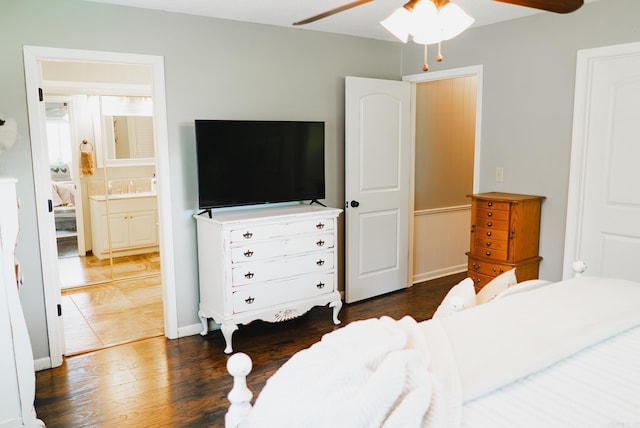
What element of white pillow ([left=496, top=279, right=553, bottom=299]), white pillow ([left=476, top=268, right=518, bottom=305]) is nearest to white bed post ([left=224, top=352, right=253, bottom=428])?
white pillow ([left=496, top=279, right=553, bottom=299])

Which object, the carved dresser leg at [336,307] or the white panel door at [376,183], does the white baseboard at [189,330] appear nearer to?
the carved dresser leg at [336,307]

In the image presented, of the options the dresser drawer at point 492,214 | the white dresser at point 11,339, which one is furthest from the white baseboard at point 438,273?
the white dresser at point 11,339

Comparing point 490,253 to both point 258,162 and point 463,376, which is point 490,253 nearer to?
point 258,162

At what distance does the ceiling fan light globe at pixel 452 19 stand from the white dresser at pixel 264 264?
1939 millimetres

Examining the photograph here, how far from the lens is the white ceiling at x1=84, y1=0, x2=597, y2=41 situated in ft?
10.6

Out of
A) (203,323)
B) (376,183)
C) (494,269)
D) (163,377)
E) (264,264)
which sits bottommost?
(163,377)

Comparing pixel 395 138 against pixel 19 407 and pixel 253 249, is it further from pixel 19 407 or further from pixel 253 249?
pixel 19 407

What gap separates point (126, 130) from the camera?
238 inches

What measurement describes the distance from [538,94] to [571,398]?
2892 millimetres

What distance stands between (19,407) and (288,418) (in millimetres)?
1800

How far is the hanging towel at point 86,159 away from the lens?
5848 mm

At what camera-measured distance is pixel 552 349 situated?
5.17ft

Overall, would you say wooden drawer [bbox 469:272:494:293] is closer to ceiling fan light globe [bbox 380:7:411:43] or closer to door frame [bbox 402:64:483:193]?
door frame [bbox 402:64:483:193]

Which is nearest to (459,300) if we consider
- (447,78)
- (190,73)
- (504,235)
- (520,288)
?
(520,288)
